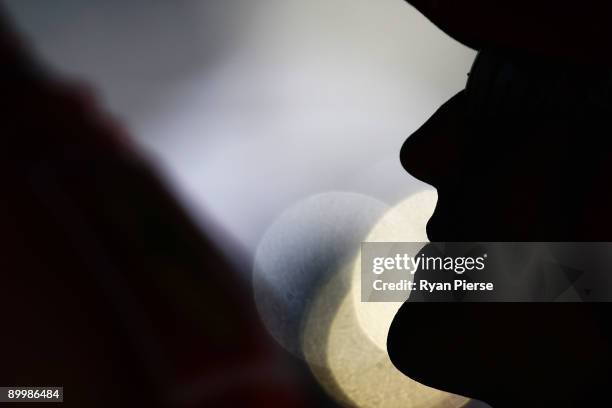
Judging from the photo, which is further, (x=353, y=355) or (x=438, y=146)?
(x=353, y=355)

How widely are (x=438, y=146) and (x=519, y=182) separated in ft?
0.39

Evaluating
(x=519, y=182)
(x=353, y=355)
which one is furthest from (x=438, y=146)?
(x=353, y=355)

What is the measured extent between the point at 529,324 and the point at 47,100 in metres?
0.86

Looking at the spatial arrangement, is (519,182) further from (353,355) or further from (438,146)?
(353,355)

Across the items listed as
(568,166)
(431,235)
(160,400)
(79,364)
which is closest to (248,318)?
(160,400)

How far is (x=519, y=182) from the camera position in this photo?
603mm

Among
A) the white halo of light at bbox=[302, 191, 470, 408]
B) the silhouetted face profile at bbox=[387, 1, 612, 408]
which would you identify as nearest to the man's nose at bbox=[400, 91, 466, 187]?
the silhouetted face profile at bbox=[387, 1, 612, 408]

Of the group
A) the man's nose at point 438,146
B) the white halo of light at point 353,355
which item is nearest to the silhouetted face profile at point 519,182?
the man's nose at point 438,146

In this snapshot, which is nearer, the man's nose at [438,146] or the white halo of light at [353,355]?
the man's nose at [438,146]

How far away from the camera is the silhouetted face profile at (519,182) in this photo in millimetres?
495

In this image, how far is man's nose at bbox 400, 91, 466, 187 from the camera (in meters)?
0.64

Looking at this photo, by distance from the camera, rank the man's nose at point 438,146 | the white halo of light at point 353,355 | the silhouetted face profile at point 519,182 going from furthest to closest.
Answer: the white halo of light at point 353,355
the man's nose at point 438,146
the silhouetted face profile at point 519,182

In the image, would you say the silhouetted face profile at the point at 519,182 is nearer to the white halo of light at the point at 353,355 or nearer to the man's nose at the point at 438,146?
the man's nose at the point at 438,146

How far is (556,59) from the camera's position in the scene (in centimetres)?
49
